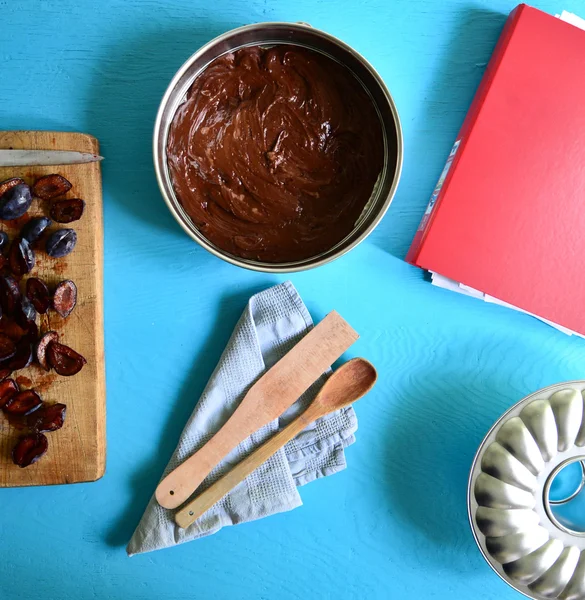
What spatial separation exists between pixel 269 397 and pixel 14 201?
0.67 m

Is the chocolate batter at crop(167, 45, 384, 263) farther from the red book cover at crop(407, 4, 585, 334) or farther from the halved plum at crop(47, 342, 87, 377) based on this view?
the halved plum at crop(47, 342, 87, 377)

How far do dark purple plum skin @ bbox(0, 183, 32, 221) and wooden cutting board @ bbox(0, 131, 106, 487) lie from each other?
0.03 m

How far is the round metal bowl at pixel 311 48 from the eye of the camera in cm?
105

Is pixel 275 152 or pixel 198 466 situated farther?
pixel 198 466

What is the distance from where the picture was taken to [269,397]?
123 centimetres

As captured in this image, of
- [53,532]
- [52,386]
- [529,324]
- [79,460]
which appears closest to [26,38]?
[52,386]

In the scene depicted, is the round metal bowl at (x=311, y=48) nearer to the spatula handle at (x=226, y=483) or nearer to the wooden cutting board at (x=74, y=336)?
the wooden cutting board at (x=74, y=336)

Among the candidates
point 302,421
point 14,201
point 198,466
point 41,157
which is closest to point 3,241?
point 14,201

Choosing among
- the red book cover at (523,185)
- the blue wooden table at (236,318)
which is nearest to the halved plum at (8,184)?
the blue wooden table at (236,318)

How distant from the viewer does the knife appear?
1140 mm

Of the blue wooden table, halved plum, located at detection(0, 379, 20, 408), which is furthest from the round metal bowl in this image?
halved plum, located at detection(0, 379, 20, 408)

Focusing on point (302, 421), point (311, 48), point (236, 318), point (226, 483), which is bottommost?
point (226, 483)

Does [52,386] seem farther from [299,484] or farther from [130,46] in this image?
[130,46]

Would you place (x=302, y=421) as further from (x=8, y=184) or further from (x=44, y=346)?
(x=8, y=184)
